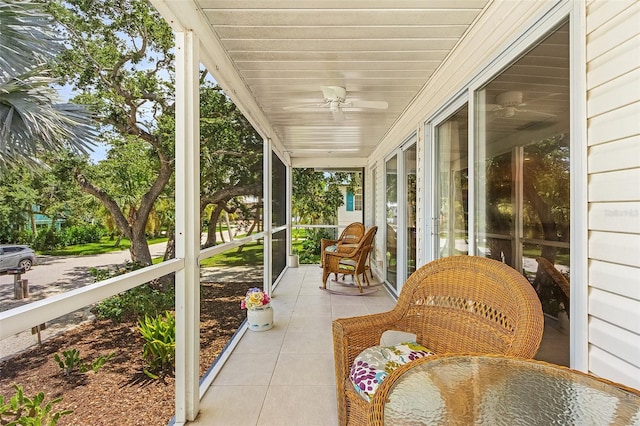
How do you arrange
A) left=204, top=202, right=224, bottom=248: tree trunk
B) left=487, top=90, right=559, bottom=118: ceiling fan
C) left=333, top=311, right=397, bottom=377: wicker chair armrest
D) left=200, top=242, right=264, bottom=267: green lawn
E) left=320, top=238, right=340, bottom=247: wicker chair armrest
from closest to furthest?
left=333, top=311, right=397, bottom=377: wicker chair armrest, left=487, top=90, right=559, bottom=118: ceiling fan, left=204, top=202, right=224, bottom=248: tree trunk, left=200, top=242, right=264, bottom=267: green lawn, left=320, top=238, right=340, bottom=247: wicker chair armrest

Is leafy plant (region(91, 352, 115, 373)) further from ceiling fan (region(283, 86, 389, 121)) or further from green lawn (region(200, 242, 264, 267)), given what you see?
ceiling fan (region(283, 86, 389, 121))

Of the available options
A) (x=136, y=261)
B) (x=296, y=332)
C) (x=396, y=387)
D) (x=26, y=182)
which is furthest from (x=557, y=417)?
(x=296, y=332)

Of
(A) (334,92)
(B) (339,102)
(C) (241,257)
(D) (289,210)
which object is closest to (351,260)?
(C) (241,257)

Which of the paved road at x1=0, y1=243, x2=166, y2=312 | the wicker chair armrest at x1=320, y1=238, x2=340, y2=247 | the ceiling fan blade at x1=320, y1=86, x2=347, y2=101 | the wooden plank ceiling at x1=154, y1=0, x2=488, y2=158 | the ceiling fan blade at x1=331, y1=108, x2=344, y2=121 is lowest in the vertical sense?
the wicker chair armrest at x1=320, y1=238, x2=340, y2=247

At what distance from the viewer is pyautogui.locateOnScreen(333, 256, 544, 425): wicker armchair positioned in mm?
1306

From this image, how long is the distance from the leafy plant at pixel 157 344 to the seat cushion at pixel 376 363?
1.38 meters

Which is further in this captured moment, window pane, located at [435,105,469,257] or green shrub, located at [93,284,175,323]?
window pane, located at [435,105,469,257]

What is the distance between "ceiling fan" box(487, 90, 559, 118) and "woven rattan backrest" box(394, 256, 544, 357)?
33.6 inches

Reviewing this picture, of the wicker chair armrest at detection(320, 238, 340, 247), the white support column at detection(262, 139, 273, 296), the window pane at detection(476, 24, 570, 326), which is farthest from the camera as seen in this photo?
the wicker chair armrest at detection(320, 238, 340, 247)

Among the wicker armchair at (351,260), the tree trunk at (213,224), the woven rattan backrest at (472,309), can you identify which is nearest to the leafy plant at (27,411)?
the tree trunk at (213,224)

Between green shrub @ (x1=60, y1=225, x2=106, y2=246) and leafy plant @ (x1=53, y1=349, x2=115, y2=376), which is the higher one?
green shrub @ (x1=60, y1=225, x2=106, y2=246)

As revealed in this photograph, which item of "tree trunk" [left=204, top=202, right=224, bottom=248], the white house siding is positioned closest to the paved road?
"tree trunk" [left=204, top=202, right=224, bottom=248]

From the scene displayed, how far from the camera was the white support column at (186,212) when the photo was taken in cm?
177

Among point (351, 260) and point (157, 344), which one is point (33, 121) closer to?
point (157, 344)
